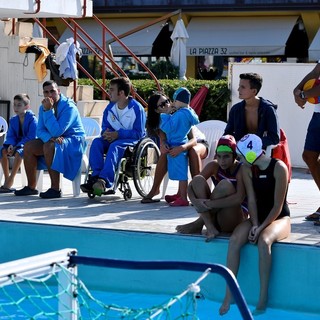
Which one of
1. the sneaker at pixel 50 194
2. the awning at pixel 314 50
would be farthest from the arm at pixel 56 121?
the awning at pixel 314 50

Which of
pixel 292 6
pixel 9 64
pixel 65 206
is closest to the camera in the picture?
pixel 65 206

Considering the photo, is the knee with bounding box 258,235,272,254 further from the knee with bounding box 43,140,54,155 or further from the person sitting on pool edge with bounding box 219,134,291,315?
the knee with bounding box 43,140,54,155

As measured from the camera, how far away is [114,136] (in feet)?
34.8

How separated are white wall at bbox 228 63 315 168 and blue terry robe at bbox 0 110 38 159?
471 centimetres

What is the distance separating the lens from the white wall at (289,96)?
576 inches

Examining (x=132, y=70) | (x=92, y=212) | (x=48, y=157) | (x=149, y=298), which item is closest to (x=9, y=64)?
(x=48, y=157)

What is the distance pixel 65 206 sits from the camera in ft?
33.6

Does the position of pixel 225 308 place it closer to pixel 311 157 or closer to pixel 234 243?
pixel 234 243

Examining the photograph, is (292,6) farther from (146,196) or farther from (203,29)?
(146,196)

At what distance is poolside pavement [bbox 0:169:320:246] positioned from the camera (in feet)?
28.6

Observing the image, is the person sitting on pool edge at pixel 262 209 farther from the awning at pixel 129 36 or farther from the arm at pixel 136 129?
the awning at pixel 129 36

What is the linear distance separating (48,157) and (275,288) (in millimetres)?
3959

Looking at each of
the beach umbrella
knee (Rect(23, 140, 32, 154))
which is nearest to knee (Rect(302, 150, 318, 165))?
knee (Rect(23, 140, 32, 154))

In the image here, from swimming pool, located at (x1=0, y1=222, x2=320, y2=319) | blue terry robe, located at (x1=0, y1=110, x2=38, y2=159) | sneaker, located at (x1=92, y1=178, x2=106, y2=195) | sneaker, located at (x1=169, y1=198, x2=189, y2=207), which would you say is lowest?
swimming pool, located at (x1=0, y1=222, x2=320, y2=319)
